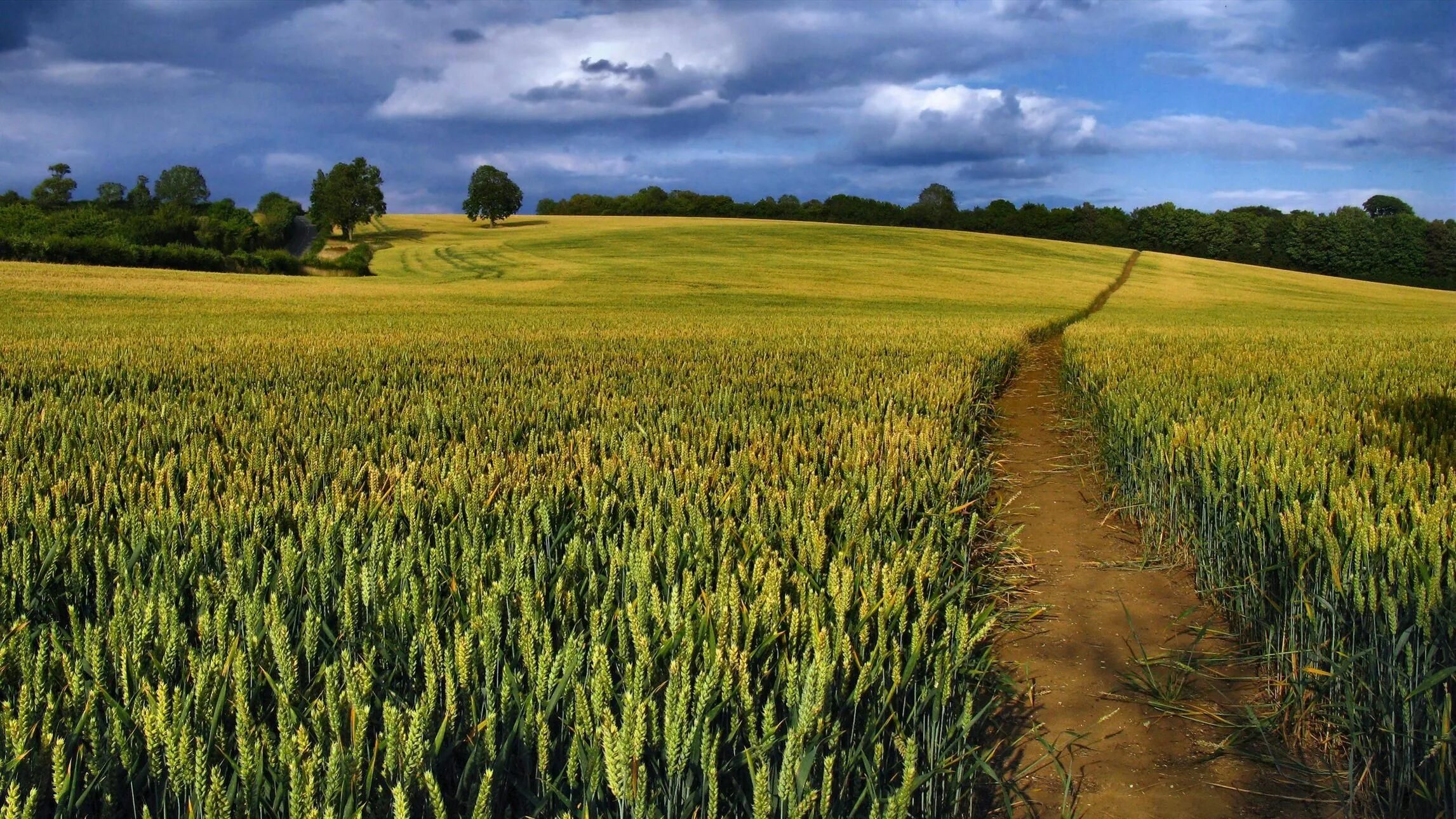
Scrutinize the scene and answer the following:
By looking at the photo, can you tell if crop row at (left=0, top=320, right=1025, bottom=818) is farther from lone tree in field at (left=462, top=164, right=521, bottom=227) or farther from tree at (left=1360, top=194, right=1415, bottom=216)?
tree at (left=1360, top=194, right=1415, bottom=216)

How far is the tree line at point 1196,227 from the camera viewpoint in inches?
2795

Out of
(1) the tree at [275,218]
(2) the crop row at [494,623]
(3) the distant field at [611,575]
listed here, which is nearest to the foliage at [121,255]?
(1) the tree at [275,218]

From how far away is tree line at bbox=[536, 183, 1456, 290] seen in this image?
7100 centimetres

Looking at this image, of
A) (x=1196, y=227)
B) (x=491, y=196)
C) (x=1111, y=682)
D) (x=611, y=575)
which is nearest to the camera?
(x=611, y=575)

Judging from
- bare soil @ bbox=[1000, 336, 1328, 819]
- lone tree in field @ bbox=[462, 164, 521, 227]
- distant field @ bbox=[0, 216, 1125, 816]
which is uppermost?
lone tree in field @ bbox=[462, 164, 521, 227]

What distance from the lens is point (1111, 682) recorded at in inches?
138

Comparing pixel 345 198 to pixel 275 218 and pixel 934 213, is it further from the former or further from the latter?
pixel 934 213

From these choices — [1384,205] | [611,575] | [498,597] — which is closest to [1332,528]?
[611,575]

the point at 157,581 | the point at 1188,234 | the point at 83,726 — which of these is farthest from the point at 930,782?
the point at 1188,234

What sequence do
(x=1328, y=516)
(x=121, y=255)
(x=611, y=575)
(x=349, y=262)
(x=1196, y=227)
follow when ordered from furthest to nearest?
(x=1196, y=227)
(x=349, y=262)
(x=121, y=255)
(x=1328, y=516)
(x=611, y=575)

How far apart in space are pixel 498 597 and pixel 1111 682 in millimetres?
2466

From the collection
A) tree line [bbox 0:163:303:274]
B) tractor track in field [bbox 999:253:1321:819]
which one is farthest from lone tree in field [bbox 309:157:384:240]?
tractor track in field [bbox 999:253:1321:819]

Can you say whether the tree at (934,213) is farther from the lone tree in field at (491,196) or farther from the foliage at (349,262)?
the foliage at (349,262)

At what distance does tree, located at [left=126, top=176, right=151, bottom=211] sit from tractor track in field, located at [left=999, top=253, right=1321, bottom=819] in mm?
90556
